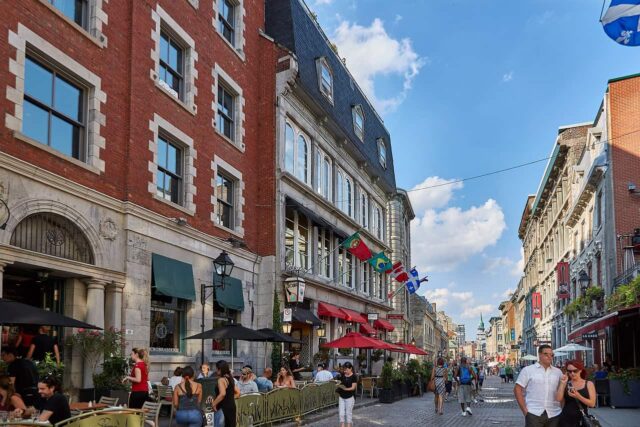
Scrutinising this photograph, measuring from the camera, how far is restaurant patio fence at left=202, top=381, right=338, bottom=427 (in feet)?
47.2

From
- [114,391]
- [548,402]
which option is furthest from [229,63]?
[548,402]

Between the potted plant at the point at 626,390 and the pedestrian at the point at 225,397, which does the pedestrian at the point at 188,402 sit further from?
the potted plant at the point at 626,390

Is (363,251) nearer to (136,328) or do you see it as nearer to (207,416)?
(136,328)

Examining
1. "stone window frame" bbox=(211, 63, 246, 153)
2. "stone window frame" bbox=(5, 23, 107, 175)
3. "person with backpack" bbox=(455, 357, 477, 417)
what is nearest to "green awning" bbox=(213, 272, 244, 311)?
"stone window frame" bbox=(211, 63, 246, 153)

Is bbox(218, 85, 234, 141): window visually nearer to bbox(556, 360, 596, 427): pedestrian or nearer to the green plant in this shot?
the green plant

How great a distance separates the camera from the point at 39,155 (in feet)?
47.1

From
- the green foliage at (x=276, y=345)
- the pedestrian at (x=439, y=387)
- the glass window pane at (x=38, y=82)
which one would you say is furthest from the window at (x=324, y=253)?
Result: the glass window pane at (x=38, y=82)

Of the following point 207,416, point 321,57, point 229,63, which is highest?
point 321,57

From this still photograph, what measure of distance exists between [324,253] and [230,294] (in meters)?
10.2

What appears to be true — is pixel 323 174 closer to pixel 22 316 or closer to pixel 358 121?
pixel 358 121

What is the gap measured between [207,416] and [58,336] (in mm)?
4285

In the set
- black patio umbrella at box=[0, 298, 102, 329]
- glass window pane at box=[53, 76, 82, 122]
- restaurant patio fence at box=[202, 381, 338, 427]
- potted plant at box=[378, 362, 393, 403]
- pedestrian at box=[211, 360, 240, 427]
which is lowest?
potted plant at box=[378, 362, 393, 403]

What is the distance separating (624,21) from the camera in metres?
11.8

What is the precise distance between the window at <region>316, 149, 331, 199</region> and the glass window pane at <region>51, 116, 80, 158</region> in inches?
626
